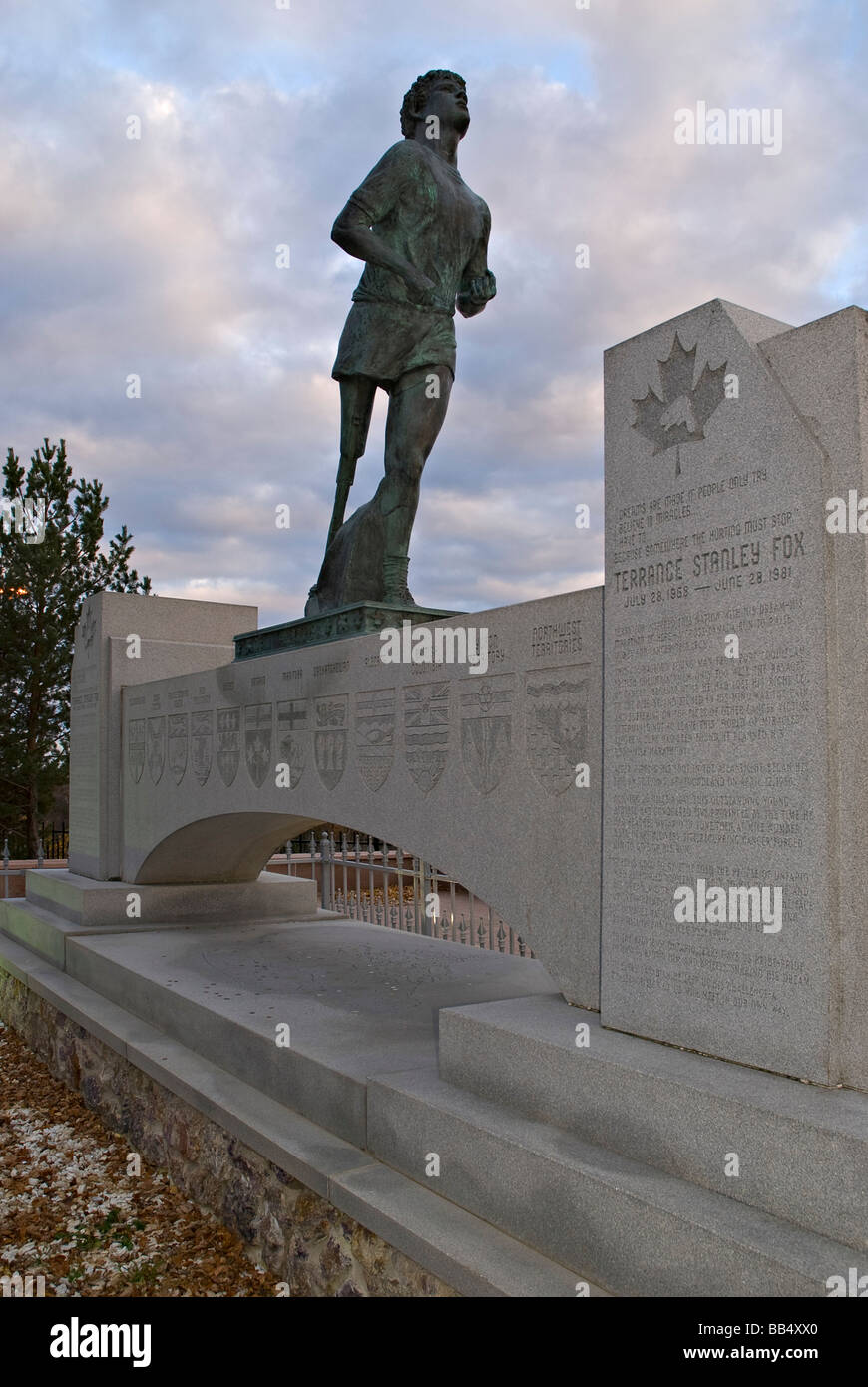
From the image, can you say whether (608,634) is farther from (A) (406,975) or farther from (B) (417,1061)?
(A) (406,975)

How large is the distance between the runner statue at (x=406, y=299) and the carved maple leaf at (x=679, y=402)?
2759 millimetres

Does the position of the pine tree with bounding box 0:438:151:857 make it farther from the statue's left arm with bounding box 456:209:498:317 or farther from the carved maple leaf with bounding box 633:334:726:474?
the carved maple leaf with bounding box 633:334:726:474

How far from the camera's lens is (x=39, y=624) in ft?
61.5

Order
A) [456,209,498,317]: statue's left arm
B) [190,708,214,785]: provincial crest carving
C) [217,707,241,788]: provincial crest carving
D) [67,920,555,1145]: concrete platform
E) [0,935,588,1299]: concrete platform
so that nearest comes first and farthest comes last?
[0,935,588,1299]: concrete platform
[67,920,555,1145]: concrete platform
[456,209,498,317]: statue's left arm
[217,707,241,788]: provincial crest carving
[190,708,214,785]: provincial crest carving

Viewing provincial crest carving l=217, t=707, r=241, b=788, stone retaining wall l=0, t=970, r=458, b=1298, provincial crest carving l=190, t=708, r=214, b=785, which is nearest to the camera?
stone retaining wall l=0, t=970, r=458, b=1298

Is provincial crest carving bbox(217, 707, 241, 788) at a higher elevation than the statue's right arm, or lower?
lower

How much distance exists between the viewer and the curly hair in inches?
250

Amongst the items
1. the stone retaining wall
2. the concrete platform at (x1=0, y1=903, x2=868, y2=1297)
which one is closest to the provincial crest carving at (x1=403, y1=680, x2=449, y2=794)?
the concrete platform at (x1=0, y1=903, x2=868, y2=1297)

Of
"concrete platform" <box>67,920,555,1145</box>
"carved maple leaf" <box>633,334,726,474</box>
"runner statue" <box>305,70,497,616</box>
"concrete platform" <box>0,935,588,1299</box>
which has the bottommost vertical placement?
"concrete platform" <box>0,935,588,1299</box>

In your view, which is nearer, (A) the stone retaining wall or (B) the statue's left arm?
(A) the stone retaining wall

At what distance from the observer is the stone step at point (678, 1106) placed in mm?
2680

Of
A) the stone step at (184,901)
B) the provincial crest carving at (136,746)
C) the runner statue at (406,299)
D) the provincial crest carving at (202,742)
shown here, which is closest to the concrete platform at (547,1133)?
the provincial crest carving at (202,742)

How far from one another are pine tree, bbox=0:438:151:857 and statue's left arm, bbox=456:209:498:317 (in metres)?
13.7

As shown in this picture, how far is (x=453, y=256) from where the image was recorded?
6512 mm
